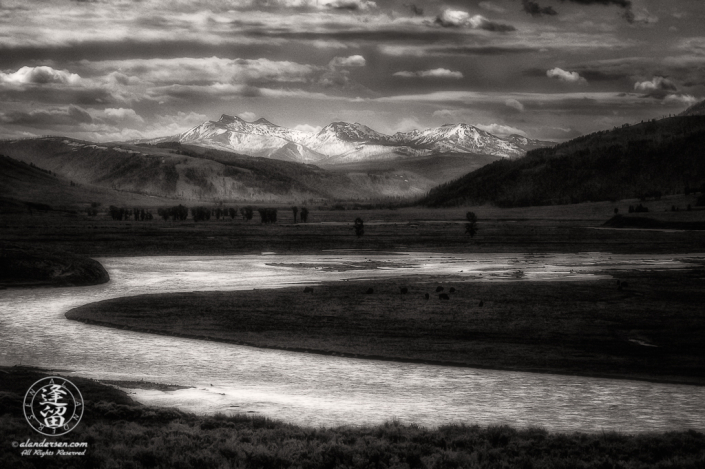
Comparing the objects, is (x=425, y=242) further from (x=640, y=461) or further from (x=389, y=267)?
(x=640, y=461)

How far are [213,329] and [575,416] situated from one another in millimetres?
17195

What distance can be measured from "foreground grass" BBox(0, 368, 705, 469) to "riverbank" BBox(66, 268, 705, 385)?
27.0 feet

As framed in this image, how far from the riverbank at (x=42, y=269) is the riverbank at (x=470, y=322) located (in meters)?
8.45

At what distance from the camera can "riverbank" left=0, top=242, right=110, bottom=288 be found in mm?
48000

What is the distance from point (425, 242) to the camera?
102312mm

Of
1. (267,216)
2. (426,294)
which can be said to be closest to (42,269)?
(426,294)

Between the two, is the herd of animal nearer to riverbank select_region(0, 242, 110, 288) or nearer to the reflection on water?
the reflection on water

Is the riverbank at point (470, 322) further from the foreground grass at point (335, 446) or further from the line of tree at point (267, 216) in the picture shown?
the line of tree at point (267, 216)

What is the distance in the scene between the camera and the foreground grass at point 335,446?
15.8 m

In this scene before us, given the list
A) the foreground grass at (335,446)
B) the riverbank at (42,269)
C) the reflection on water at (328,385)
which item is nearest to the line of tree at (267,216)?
the riverbank at (42,269)

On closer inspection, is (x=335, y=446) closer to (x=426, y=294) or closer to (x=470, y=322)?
(x=470, y=322)

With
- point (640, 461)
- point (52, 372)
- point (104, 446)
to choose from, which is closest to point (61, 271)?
point (52, 372)

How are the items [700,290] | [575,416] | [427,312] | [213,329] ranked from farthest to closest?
[700,290]
[427,312]
[213,329]
[575,416]

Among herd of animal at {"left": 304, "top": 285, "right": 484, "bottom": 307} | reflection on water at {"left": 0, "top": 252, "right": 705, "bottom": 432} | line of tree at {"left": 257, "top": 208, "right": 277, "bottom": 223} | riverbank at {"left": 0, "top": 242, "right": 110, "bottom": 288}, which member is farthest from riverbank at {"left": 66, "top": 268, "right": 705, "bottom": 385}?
line of tree at {"left": 257, "top": 208, "right": 277, "bottom": 223}
